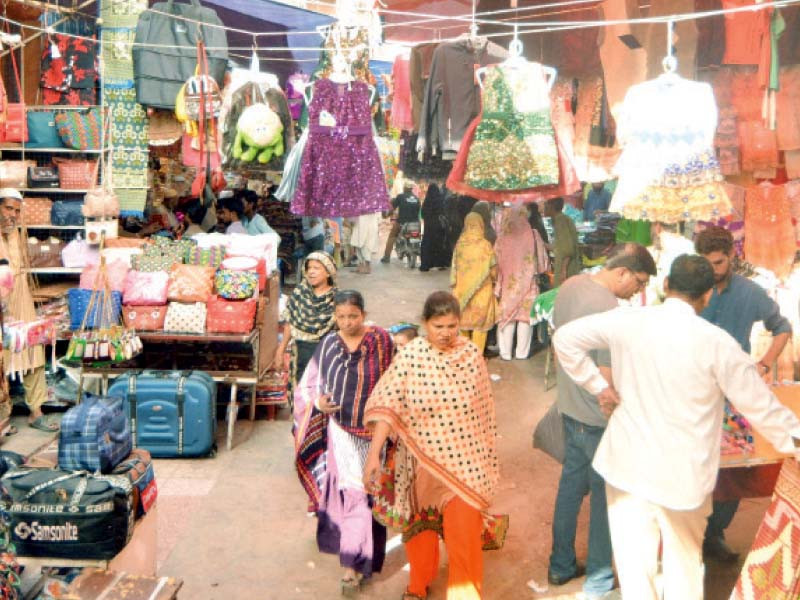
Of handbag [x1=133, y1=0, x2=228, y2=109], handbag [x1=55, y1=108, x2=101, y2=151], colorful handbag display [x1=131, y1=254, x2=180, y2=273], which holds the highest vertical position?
handbag [x1=133, y1=0, x2=228, y2=109]

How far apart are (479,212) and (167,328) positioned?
12.3ft

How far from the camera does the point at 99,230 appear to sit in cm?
771

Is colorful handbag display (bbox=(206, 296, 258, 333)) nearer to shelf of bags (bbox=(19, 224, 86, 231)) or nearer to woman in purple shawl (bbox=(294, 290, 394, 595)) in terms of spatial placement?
woman in purple shawl (bbox=(294, 290, 394, 595))

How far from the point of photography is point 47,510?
3.48 meters

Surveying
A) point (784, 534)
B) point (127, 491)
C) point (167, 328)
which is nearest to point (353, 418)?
point (127, 491)

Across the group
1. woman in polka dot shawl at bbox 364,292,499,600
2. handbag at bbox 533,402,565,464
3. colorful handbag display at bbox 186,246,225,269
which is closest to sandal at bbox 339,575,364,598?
woman in polka dot shawl at bbox 364,292,499,600

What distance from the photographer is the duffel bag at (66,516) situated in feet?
11.4

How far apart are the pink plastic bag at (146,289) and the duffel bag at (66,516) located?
3146mm

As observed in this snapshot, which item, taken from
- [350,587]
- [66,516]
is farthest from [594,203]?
[66,516]

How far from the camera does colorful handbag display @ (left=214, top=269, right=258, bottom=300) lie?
6.72 m

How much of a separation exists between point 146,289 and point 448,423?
11.6 ft

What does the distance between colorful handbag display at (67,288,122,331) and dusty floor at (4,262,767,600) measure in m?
1.13

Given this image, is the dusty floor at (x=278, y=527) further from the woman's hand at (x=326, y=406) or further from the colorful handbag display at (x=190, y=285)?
the colorful handbag display at (x=190, y=285)

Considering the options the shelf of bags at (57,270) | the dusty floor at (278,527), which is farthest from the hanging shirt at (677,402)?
the shelf of bags at (57,270)
